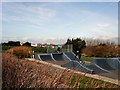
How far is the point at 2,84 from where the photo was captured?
3.19 m

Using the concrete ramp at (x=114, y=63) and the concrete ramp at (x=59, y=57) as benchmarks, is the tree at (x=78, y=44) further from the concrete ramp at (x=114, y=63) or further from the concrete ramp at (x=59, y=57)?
the concrete ramp at (x=114, y=63)

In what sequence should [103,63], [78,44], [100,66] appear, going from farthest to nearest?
[78,44] < [103,63] < [100,66]

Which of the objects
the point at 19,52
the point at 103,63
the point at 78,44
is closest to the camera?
the point at 103,63

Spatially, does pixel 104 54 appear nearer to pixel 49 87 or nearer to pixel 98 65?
pixel 98 65

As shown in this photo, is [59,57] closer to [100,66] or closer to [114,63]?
[114,63]

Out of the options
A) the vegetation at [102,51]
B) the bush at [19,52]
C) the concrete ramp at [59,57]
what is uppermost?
the bush at [19,52]

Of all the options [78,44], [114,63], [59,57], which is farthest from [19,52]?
[78,44]

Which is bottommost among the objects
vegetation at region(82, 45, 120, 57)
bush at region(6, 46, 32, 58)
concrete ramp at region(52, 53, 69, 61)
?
concrete ramp at region(52, 53, 69, 61)

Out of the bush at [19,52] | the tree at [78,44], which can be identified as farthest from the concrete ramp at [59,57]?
the tree at [78,44]

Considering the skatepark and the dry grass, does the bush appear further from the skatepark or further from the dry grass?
the dry grass

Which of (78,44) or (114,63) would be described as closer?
(114,63)

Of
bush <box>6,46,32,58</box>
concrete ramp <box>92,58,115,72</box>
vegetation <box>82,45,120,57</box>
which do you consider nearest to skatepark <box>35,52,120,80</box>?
concrete ramp <box>92,58,115,72</box>

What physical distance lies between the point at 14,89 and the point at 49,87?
54cm

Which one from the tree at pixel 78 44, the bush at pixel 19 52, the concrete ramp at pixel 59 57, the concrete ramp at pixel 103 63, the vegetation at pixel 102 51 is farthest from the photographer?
the tree at pixel 78 44
